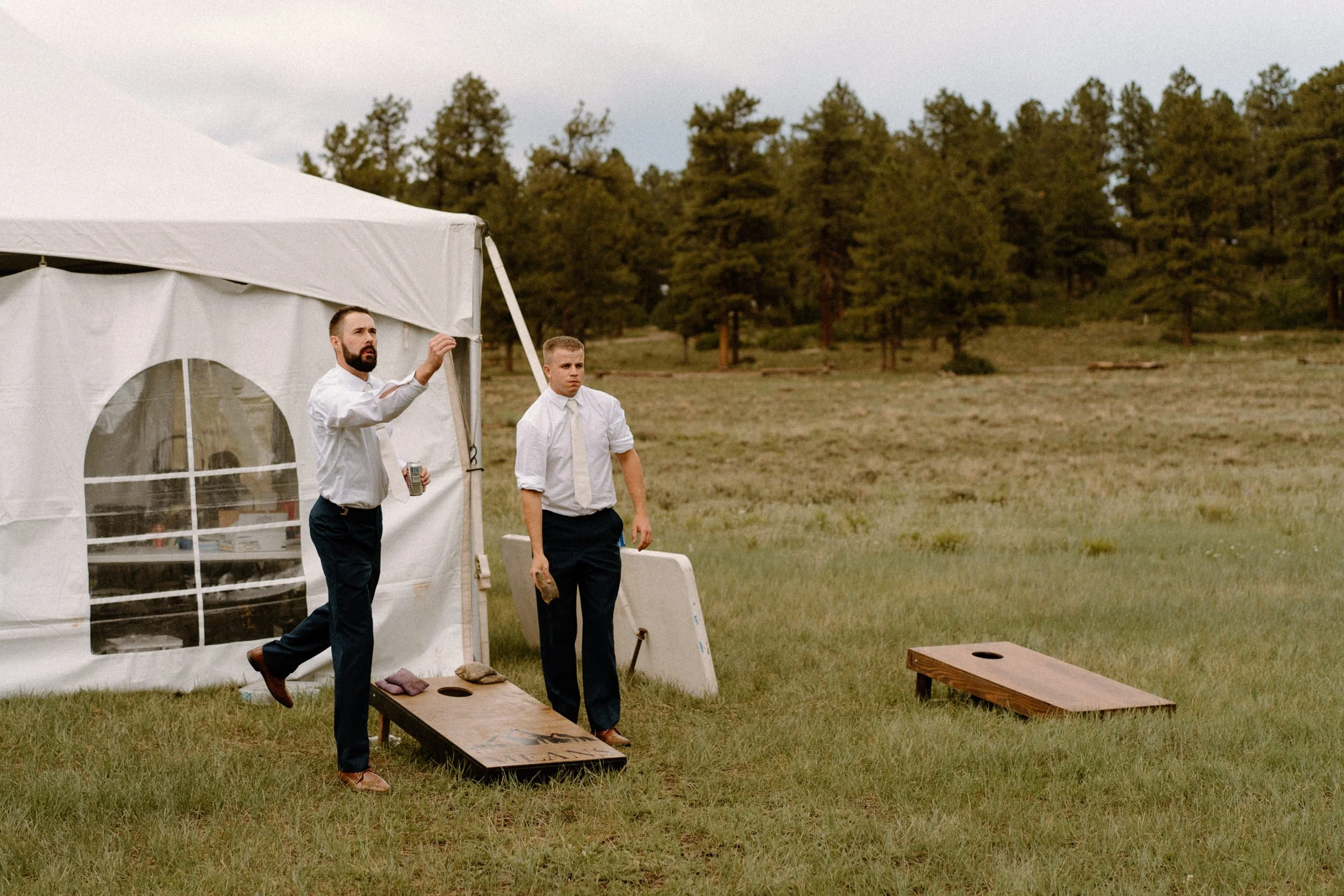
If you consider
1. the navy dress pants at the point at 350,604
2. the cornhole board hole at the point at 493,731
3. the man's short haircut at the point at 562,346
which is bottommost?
the cornhole board hole at the point at 493,731

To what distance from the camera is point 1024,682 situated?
6.38 m

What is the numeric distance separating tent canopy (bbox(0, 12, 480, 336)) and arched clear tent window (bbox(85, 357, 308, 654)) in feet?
2.34

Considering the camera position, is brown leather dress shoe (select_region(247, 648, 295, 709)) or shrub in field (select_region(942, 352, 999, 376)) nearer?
brown leather dress shoe (select_region(247, 648, 295, 709))

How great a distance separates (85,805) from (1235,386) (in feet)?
115

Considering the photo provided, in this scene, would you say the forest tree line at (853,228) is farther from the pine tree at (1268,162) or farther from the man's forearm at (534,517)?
the man's forearm at (534,517)

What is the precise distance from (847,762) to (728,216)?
163 feet

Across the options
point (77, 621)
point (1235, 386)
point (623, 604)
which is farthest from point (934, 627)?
point (1235, 386)

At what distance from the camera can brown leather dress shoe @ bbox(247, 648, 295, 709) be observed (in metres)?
5.72

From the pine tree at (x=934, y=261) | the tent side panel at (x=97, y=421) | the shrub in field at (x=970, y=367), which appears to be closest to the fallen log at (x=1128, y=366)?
the shrub in field at (x=970, y=367)

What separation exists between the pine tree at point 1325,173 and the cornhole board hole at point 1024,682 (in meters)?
56.9

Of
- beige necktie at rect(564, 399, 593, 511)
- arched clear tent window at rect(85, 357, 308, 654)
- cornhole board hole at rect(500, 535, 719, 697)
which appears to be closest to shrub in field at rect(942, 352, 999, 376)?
cornhole board hole at rect(500, 535, 719, 697)

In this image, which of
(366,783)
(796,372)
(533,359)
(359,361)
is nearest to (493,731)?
(366,783)

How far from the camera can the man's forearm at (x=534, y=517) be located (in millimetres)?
5602

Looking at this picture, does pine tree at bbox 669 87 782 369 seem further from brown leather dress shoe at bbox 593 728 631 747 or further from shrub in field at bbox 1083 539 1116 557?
brown leather dress shoe at bbox 593 728 631 747
